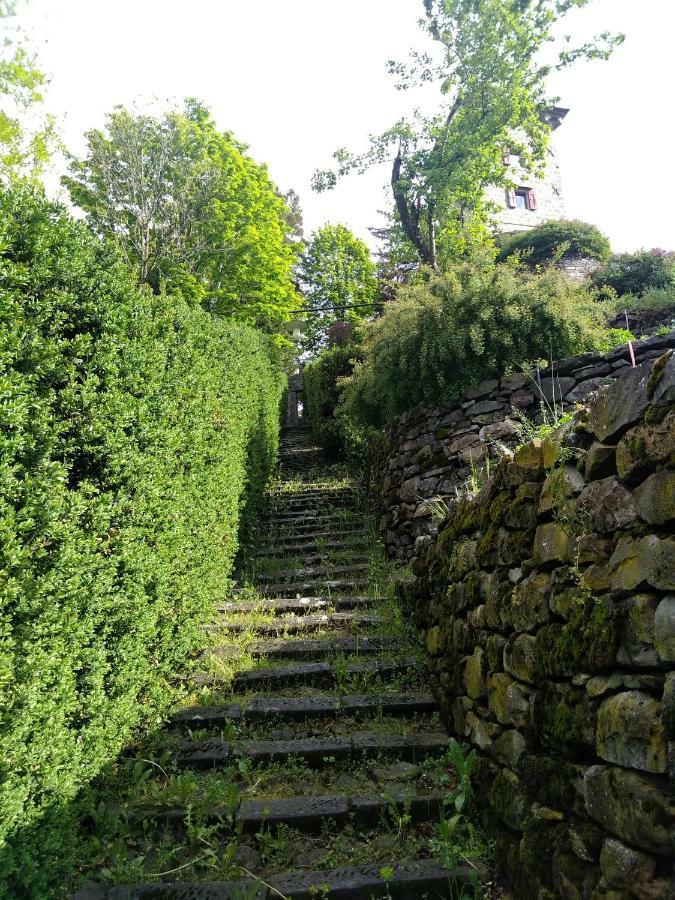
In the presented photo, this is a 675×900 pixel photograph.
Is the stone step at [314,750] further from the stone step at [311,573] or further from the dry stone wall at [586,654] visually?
the stone step at [311,573]

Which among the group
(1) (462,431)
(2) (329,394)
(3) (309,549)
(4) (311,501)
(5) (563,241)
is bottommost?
(3) (309,549)

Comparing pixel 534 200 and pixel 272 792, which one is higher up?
pixel 534 200

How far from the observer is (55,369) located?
7.63ft

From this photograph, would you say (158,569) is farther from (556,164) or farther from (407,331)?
(556,164)

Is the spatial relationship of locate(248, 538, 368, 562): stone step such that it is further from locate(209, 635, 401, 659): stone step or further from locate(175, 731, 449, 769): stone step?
locate(175, 731, 449, 769): stone step

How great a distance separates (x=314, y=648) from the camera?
4.34m

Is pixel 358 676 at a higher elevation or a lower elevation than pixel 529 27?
lower

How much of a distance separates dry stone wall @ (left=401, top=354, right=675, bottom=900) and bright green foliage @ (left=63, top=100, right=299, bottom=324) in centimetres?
1009

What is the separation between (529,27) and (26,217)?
→ 13950 millimetres

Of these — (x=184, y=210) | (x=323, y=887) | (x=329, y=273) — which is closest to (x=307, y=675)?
(x=323, y=887)

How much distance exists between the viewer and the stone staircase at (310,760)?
7.86 feet

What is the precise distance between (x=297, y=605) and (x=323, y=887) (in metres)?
2.97

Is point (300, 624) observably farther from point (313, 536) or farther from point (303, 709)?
point (313, 536)

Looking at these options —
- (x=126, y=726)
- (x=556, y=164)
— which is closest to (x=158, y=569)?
(x=126, y=726)
